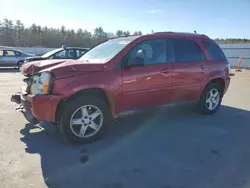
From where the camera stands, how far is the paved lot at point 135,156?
2953 millimetres

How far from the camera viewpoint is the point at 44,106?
364 centimetres

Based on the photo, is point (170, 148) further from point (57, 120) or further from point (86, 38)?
point (86, 38)

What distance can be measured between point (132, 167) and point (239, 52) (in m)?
22.1

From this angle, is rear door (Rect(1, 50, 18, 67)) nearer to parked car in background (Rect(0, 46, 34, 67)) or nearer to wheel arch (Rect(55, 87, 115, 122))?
parked car in background (Rect(0, 46, 34, 67))

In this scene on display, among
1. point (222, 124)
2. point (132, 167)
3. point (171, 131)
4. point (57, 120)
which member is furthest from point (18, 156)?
point (222, 124)

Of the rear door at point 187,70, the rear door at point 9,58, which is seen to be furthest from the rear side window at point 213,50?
the rear door at point 9,58

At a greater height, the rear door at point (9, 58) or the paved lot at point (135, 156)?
the rear door at point (9, 58)

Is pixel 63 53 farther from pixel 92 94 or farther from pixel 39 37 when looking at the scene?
pixel 39 37

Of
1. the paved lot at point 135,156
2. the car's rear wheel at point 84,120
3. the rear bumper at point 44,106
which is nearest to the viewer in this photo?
the paved lot at point 135,156

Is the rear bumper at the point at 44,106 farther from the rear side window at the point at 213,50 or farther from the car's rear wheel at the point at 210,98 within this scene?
the rear side window at the point at 213,50

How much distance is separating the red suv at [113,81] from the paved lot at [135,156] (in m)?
0.43

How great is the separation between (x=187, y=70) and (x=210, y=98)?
3.98ft

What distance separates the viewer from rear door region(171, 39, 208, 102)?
5039mm

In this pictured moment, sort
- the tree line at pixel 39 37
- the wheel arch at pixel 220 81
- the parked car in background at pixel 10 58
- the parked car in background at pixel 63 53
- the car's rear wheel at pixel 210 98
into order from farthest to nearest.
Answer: the tree line at pixel 39 37
the parked car in background at pixel 10 58
the parked car in background at pixel 63 53
the wheel arch at pixel 220 81
the car's rear wheel at pixel 210 98
